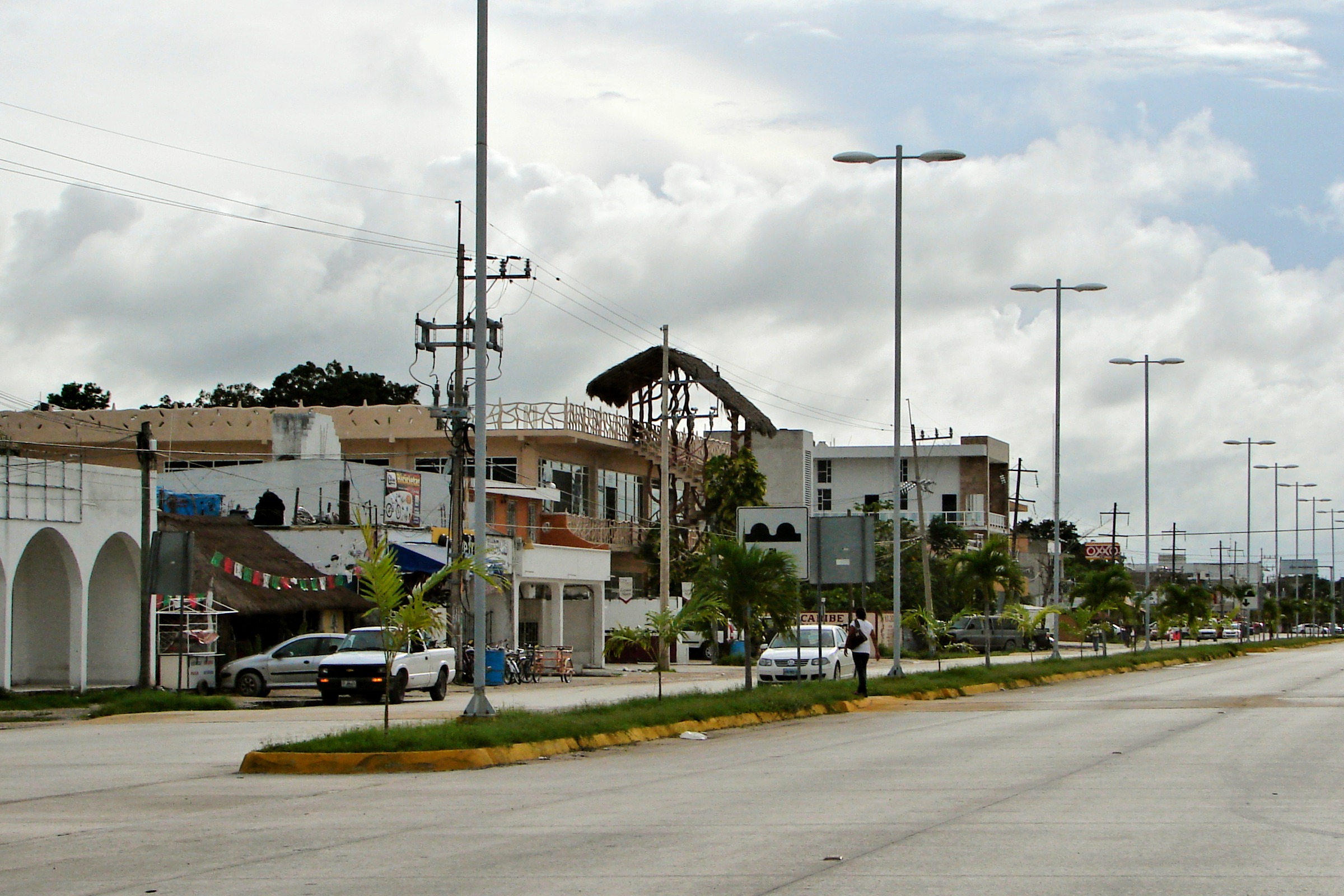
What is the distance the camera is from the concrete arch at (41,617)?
3669cm

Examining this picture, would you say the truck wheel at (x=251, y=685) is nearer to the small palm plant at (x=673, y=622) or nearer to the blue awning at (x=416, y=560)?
the blue awning at (x=416, y=560)

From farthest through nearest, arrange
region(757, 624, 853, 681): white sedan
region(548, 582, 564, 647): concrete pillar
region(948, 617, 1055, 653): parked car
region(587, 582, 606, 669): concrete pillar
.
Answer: region(948, 617, 1055, 653): parked car, region(587, 582, 606, 669): concrete pillar, region(548, 582, 564, 647): concrete pillar, region(757, 624, 853, 681): white sedan

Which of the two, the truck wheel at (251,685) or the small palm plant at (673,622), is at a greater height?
the small palm plant at (673,622)

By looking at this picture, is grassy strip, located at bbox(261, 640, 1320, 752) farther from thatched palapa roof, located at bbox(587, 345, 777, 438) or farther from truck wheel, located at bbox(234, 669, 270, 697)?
thatched palapa roof, located at bbox(587, 345, 777, 438)

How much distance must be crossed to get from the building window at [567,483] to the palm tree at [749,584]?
34667 mm

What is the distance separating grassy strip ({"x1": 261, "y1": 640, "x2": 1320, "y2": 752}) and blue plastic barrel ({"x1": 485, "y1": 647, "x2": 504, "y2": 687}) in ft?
34.4

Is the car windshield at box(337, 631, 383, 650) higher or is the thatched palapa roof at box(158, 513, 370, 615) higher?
the thatched palapa roof at box(158, 513, 370, 615)

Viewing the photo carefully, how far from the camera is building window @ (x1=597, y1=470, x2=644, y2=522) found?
219 feet

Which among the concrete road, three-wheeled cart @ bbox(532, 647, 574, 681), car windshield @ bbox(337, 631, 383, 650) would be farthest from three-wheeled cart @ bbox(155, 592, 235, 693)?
the concrete road

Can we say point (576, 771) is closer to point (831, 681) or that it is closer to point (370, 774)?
point (370, 774)

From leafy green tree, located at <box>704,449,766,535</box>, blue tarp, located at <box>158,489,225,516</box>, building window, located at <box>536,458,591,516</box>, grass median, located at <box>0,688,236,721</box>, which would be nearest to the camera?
grass median, located at <box>0,688,236,721</box>

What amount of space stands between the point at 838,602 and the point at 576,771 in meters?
57.0

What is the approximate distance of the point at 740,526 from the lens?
93.6 feet

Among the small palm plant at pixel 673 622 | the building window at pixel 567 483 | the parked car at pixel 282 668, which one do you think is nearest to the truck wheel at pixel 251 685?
the parked car at pixel 282 668
